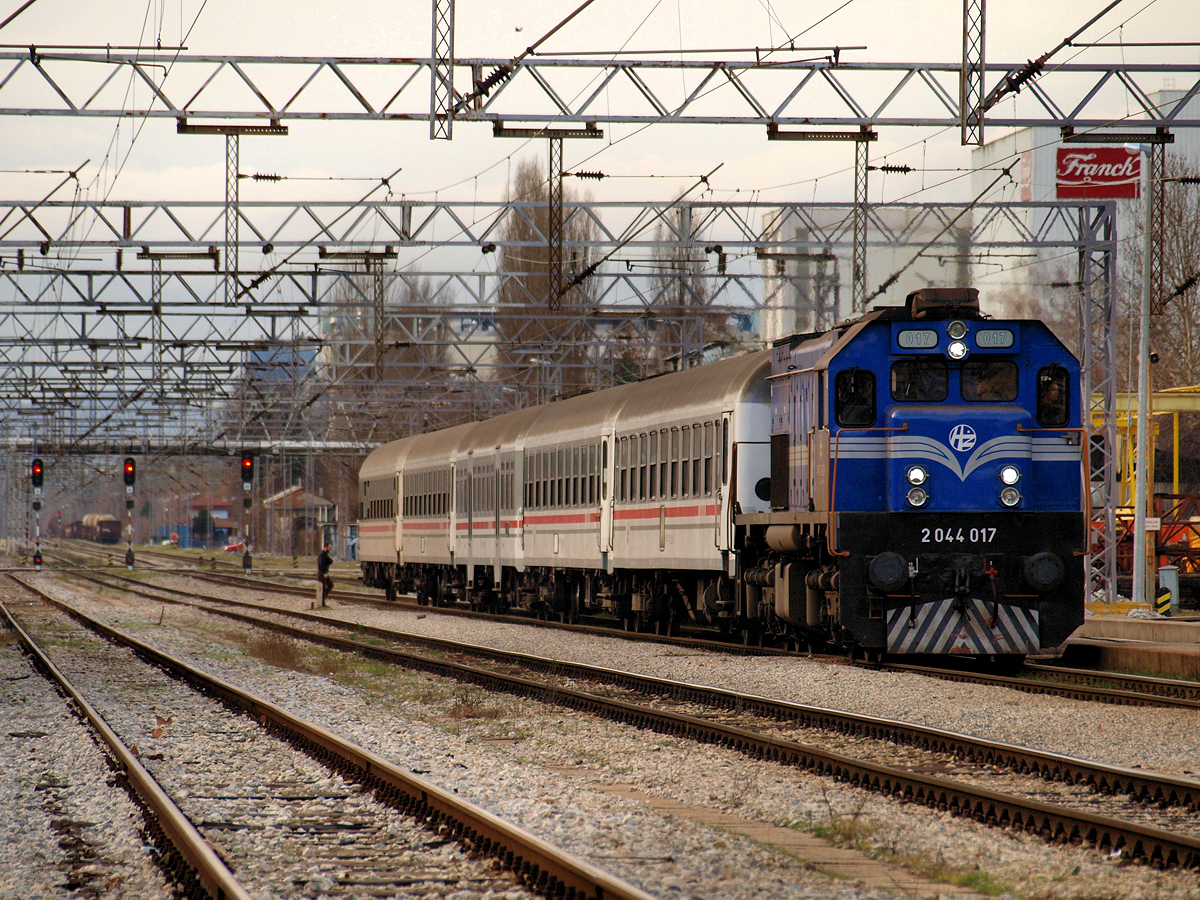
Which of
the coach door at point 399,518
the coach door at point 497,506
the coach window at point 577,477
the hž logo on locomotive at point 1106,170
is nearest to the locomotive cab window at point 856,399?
the coach window at point 577,477

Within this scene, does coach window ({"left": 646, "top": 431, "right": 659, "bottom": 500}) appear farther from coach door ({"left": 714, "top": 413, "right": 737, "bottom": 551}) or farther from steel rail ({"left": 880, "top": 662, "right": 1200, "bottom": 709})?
steel rail ({"left": 880, "top": 662, "right": 1200, "bottom": 709})

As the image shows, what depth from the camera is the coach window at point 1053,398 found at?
15023 millimetres

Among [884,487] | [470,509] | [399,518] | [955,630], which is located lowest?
[955,630]

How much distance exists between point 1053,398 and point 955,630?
2613 mm

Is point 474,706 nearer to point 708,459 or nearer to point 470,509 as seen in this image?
point 708,459

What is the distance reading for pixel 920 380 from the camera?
14898 mm

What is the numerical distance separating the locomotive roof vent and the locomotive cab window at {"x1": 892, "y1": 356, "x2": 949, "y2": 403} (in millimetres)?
473

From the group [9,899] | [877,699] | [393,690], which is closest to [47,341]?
[393,690]

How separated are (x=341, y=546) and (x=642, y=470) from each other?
5736 cm

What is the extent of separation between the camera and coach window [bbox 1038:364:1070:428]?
1502 cm

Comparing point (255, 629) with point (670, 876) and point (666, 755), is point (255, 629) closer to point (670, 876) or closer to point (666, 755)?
point (666, 755)

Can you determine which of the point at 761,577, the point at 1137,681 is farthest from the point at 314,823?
the point at 1137,681

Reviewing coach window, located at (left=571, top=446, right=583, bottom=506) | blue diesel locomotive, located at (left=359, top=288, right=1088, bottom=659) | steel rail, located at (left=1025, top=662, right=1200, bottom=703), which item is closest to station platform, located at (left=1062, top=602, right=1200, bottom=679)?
steel rail, located at (left=1025, top=662, right=1200, bottom=703)

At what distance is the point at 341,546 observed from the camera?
77000 mm
